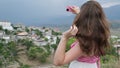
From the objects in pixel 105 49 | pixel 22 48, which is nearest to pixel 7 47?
pixel 22 48

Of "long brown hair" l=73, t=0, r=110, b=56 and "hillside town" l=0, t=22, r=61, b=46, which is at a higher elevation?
"long brown hair" l=73, t=0, r=110, b=56

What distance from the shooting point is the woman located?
8.66 feet

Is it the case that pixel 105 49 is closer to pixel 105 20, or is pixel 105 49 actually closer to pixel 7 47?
pixel 105 20

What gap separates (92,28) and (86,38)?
9 cm

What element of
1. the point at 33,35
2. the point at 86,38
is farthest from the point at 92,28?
the point at 33,35

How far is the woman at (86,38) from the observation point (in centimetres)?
264

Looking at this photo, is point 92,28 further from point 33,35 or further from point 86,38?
point 33,35

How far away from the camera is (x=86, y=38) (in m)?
2.64

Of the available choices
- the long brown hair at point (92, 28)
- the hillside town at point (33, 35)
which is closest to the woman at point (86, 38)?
the long brown hair at point (92, 28)

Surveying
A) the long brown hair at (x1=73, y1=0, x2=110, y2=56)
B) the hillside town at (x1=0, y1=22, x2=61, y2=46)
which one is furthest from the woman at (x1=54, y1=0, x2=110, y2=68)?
the hillside town at (x1=0, y1=22, x2=61, y2=46)

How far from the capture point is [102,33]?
8.94ft

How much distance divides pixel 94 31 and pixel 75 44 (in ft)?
0.57

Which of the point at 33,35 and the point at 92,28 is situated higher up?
the point at 92,28

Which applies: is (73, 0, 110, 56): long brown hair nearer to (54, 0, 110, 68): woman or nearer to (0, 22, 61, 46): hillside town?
(54, 0, 110, 68): woman
